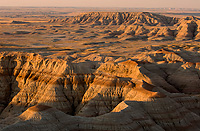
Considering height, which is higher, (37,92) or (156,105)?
(156,105)

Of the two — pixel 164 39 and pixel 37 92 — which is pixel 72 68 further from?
pixel 164 39

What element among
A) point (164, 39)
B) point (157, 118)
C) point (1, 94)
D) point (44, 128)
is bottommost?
point (164, 39)

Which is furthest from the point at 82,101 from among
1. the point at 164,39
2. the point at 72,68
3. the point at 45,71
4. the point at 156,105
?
the point at 164,39

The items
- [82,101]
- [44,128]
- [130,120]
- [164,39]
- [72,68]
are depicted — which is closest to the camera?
[44,128]

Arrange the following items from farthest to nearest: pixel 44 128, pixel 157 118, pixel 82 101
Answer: pixel 82 101, pixel 157 118, pixel 44 128

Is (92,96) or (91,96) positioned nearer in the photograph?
(92,96)

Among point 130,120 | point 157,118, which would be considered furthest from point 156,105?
point 130,120

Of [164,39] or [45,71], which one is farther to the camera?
[164,39]
